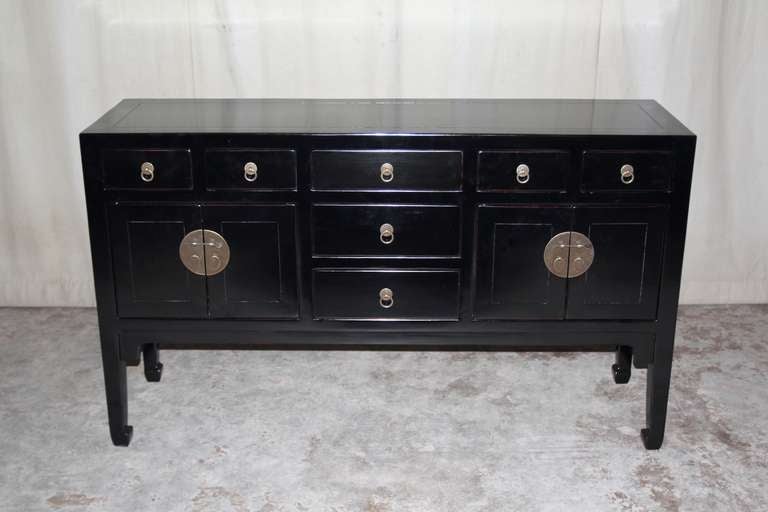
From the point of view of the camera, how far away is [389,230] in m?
2.48

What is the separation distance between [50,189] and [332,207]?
1458 millimetres

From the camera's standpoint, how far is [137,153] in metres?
2.43

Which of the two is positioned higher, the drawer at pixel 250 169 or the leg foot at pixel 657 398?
the drawer at pixel 250 169

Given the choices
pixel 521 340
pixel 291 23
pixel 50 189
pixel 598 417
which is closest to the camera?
pixel 521 340

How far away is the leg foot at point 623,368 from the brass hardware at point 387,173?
1083mm

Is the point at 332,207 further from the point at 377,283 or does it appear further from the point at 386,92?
the point at 386,92

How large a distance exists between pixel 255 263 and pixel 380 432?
63 cm

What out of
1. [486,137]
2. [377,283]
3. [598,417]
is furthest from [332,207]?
[598,417]

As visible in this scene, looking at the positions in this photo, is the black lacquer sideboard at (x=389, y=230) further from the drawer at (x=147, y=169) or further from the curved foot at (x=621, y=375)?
the curved foot at (x=621, y=375)

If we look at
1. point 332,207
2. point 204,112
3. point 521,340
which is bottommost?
point 521,340

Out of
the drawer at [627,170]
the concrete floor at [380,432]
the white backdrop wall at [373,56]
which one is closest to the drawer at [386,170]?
the drawer at [627,170]

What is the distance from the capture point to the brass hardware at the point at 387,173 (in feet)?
7.97

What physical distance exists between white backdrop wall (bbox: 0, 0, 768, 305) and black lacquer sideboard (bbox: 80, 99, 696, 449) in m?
0.61

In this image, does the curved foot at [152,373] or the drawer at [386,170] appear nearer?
the drawer at [386,170]
